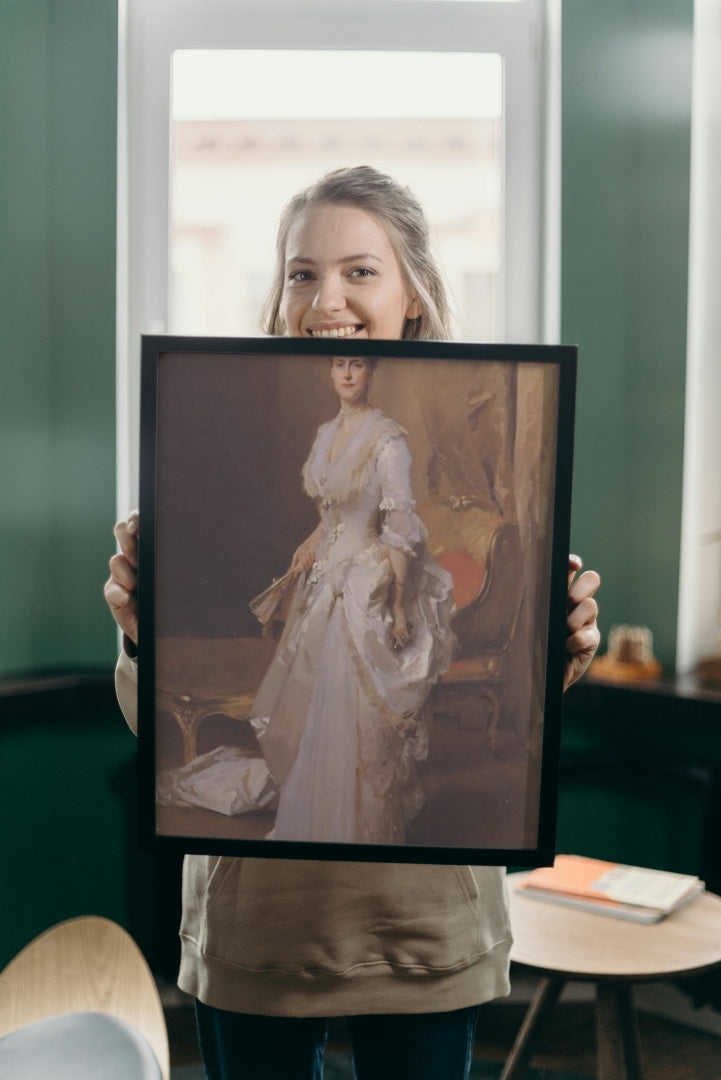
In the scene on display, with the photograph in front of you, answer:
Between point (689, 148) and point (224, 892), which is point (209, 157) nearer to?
point (689, 148)

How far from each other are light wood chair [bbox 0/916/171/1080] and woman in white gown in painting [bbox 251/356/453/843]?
0.57 ft

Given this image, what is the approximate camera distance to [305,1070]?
1.08m

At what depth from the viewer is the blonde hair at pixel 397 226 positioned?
113cm

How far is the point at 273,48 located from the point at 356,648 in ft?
6.88

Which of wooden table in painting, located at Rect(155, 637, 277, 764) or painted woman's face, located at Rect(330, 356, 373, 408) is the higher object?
painted woman's face, located at Rect(330, 356, 373, 408)

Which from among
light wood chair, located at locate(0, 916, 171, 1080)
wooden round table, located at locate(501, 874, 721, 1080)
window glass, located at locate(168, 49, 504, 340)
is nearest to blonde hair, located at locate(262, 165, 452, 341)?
light wood chair, located at locate(0, 916, 171, 1080)

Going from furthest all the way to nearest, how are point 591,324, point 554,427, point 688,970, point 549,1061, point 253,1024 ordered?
point 591,324, point 549,1061, point 688,970, point 253,1024, point 554,427

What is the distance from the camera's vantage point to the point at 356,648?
0.97 metres

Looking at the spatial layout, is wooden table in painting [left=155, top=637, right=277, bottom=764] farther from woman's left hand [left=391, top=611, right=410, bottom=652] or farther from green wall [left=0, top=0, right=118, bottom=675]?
green wall [left=0, top=0, right=118, bottom=675]

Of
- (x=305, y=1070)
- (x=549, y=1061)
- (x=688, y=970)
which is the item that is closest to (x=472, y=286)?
(x=688, y=970)

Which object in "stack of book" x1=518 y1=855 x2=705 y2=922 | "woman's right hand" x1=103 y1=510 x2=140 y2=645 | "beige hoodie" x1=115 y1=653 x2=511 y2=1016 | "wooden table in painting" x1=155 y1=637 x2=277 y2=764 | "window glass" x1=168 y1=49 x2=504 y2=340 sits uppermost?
"window glass" x1=168 y1=49 x2=504 y2=340

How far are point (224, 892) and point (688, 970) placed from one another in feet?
3.06

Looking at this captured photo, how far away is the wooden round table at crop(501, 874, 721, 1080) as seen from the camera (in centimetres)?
167

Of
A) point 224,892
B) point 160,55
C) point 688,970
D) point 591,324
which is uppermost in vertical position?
point 160,55
